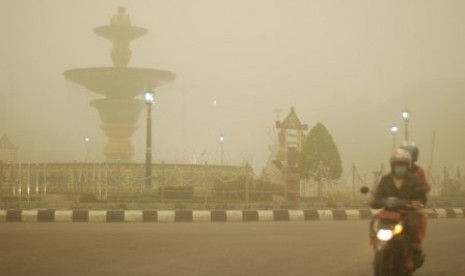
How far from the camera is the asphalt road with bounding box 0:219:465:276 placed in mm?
7211

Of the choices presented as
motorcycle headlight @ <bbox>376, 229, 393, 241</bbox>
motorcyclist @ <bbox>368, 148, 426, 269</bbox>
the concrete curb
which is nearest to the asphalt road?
motorcyclist @ <bbox>368, 148, 426, 269</bbox>

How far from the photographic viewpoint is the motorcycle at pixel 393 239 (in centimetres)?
584

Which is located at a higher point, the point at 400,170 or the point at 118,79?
the point at 118,79

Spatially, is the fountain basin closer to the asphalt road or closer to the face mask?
the asphalt road

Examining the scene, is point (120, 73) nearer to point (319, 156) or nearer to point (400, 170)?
point (319, 156)

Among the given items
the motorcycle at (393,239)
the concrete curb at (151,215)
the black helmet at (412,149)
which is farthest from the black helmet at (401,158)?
the concrete curb at (151,215)

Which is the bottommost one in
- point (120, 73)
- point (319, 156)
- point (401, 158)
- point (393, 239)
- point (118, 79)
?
point (393, 239)

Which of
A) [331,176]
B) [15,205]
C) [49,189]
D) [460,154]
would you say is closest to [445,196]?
[331,176]

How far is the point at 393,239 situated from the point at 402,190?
68 cm

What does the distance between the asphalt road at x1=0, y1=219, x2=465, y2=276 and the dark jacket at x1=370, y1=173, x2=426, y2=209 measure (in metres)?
1.08

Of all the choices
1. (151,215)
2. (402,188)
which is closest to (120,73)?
(151,215)

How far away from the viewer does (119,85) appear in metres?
38.9

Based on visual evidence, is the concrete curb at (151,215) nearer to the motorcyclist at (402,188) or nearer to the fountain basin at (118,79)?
the motorcyclist at (402,188)

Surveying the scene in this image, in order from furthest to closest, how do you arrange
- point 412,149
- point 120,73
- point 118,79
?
point 118,79, point 120,73, point 412,149
